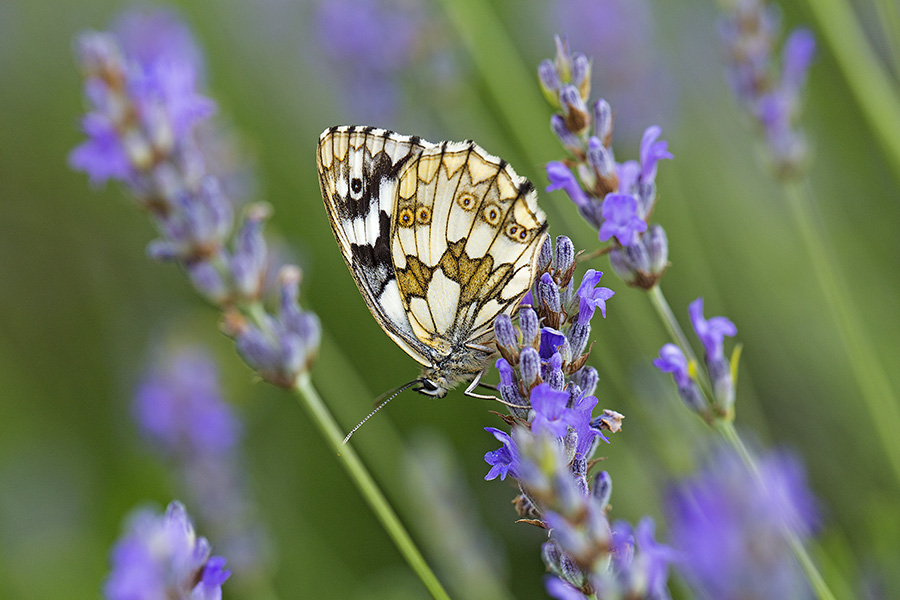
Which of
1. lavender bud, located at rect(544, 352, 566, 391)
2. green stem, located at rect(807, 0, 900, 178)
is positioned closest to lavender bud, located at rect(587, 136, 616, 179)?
lavender bud, located at rect(544, 352, 566, 391)

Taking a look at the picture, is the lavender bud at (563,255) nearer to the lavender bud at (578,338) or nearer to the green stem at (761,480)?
the lavender bud at (578,338)

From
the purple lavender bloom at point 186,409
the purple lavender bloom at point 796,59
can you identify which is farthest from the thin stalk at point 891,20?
the purple lavender bloom at point 186,409

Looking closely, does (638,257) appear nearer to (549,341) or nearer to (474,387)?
(549,341)

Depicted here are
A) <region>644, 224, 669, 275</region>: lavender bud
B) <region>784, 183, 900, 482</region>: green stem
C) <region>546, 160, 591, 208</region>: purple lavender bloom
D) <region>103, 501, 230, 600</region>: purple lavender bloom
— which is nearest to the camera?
<region>103, 501, 230, 600</region>: purple lavender bloom

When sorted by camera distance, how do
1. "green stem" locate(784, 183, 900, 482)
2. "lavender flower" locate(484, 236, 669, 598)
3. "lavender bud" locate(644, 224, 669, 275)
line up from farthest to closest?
"green stem" locate(784, 183, 900, 482) < "lavender bud" locate(644, 224, 669, 275) < "lavender flower" locate(484, 236, 669, 598)

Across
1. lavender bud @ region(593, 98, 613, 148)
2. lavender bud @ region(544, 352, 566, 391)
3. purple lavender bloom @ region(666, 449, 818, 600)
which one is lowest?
purple lavender bloom @ region(666, 449, 818, 600)

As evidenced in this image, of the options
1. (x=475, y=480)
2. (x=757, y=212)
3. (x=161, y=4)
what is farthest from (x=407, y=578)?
(x=161, y=4)

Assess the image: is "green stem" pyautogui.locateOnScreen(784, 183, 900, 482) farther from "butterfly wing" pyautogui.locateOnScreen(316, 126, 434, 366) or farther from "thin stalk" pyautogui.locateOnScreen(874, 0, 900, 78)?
"butterfly wing" pyautogui.locateOnScreen(316, 126, 434, 366)

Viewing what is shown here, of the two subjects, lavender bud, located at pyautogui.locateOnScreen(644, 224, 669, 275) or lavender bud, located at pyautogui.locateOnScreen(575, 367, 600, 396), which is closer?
lavender bud, located at pyautogui.locateOnScreen(575, 367, 600, 396)
